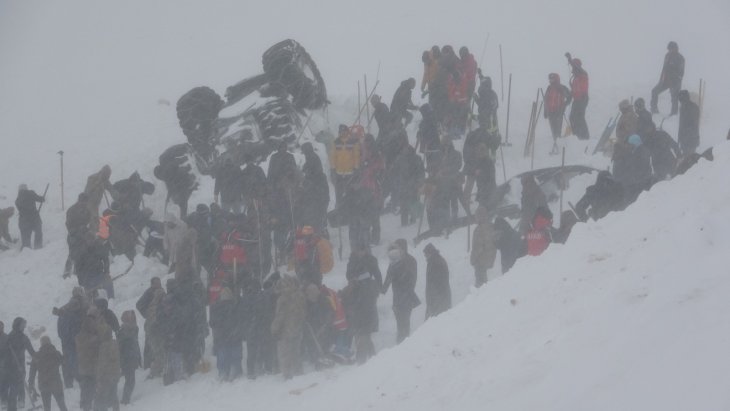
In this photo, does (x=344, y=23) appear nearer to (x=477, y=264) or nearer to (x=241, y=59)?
(x=241, y=59)

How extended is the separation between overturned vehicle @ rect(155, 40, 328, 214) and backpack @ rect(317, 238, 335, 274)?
366 cm

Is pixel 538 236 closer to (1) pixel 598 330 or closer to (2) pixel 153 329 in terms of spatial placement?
(2) pixel 153 329

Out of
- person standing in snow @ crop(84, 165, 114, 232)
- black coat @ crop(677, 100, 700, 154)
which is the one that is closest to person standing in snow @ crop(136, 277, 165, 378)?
person standing in snow @ crop(84, 165, 114, 232)

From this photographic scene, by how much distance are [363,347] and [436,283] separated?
1.39 m

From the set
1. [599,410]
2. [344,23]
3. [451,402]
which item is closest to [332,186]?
[451,402]

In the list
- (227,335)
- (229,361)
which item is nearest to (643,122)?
(227,335)

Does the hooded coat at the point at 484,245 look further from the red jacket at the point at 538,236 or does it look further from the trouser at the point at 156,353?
the trouser at the point at 156,353

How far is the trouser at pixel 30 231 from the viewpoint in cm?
1927

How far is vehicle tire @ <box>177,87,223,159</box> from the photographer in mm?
21078

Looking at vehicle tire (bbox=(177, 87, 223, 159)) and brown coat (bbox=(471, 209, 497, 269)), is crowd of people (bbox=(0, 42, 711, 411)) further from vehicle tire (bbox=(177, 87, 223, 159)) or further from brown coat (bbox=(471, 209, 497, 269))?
vehicle tire (bbox=(177, 87, 223, 159))

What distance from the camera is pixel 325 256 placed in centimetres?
1695

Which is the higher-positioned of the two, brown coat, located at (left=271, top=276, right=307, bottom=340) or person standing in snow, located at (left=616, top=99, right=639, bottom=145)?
person standing in snow, located at (left=616, top=99, right=639, bottom=145)

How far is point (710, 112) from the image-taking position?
2284cm

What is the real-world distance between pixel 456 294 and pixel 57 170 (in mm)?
10251
